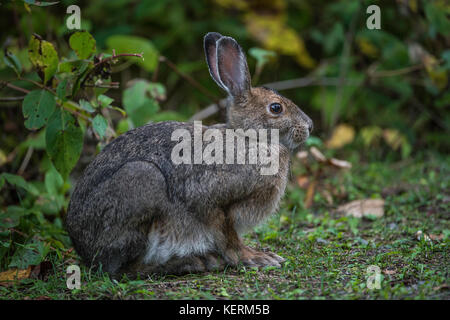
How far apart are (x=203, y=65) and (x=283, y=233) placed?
190 inches

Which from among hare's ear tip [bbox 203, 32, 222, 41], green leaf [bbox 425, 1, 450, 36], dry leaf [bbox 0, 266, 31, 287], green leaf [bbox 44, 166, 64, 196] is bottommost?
dry leaf [bbox 0, 266, 31, 287]

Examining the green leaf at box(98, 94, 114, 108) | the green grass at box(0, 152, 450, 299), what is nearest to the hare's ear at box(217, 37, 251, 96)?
the green leaf at box(98, 94, 114, 108)

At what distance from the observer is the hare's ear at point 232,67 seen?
18.2 feet

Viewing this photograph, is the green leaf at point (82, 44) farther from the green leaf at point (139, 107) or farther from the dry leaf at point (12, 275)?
the dry leaf at point (12, 275)

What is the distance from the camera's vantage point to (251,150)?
522cm

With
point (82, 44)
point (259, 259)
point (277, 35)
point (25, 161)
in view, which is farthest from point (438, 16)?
point (25, 161)

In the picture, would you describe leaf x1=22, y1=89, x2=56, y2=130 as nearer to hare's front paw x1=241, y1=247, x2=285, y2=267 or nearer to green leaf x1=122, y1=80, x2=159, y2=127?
green leaf x1=122, y1=80, x2=159, y2=127

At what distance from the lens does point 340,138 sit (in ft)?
30.8

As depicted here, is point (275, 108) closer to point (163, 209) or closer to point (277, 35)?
point (163, 209)

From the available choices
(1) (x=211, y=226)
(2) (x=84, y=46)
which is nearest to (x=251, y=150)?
(1) (x=211, y=226)

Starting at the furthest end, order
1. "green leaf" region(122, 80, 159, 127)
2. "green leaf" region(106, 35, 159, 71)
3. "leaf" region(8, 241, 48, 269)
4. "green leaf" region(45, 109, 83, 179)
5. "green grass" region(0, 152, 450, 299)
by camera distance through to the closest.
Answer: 1. "green leaf" region(106, 35, 159, 71)
2. "green leaf" region(122, 80, 159, 127)
3. "green leaf" region(45, 109, 83, 179)
4. "leaf" region(8, 241, 48, 269)
5. "green grass" region(0, 152, 450, 299)

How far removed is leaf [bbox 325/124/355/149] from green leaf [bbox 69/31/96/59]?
5.07 m

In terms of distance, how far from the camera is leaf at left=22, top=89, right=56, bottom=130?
513 centimetres

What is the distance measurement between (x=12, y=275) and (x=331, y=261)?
299cm
